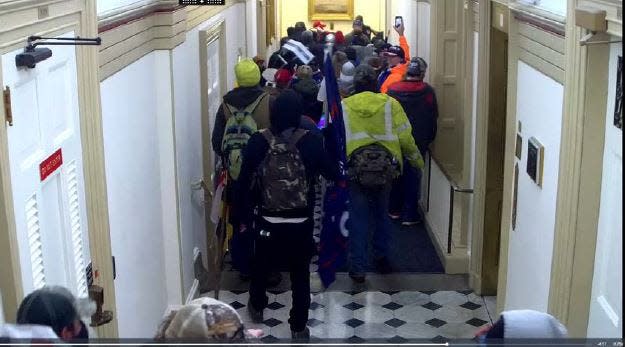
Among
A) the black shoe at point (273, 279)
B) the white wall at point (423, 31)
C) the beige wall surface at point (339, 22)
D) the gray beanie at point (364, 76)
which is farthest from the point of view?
the beige wall surface at point (339, 22)

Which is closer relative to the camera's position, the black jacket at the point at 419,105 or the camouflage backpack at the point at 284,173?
the camouflage backpack at the point at 284,173

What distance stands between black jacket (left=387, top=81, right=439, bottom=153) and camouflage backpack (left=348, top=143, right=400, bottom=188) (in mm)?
1390

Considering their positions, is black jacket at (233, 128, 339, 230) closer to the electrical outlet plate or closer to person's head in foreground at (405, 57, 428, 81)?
the electrical outlet plate

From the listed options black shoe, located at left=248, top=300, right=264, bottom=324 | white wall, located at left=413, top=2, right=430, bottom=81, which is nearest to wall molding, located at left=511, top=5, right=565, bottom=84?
black shoe, located at left=248, top=300, right=264, bottom=324

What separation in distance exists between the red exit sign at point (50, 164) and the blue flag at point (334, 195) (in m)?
2.37

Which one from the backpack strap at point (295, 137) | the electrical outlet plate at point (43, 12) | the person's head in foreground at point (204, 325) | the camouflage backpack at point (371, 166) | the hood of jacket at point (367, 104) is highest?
the electrical outlet plate at point (43, 12)

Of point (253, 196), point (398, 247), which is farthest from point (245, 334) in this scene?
point (398, 247)

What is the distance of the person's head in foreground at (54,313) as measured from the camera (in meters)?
2.21

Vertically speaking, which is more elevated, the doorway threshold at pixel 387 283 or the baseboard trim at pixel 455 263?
the baseboard trim at pixel 455 263

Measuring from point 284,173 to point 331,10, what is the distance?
42.9ft

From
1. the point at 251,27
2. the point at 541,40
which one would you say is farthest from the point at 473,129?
the point at 251,27

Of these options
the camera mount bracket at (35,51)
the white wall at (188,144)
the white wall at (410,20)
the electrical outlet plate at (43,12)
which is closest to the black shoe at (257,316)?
the white wall at (188,144)

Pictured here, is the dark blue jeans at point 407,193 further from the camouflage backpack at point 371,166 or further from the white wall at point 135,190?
the white wall at point 135,190

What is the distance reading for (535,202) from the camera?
14.6ft
